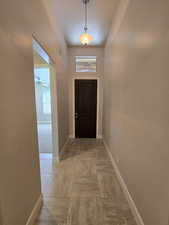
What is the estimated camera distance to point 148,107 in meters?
1.28

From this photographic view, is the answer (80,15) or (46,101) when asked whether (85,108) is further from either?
(46,101)

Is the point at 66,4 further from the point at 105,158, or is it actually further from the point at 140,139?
the point at 105,158

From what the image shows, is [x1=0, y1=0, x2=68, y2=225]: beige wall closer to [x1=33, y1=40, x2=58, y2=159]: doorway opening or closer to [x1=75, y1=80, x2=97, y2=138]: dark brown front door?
[x1=33, y1=40, x2=58, y2=159]: doorway opening

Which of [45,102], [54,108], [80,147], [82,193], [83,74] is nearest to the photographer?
[82,193]

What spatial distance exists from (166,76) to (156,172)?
2.76ft

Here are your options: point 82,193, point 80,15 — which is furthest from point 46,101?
point 82,193

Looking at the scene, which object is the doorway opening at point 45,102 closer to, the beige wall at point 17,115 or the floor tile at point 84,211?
the beige wall at point 17,115

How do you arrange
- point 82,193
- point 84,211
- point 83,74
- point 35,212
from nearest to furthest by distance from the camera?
point 35,212 < point 84,211 < point 82,193 < point 83,74

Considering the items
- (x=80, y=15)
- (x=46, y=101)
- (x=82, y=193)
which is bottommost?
(x=82, y=193)

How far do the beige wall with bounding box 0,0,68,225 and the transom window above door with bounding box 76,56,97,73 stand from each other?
2868 millimetres

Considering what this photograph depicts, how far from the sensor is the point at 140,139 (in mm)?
1475

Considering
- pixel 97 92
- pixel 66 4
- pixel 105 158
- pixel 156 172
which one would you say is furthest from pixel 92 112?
pixel 156 172

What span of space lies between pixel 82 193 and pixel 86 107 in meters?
2.97

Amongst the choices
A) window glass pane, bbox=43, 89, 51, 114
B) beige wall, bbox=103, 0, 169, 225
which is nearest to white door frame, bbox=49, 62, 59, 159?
beige wall, bbox=103, 0, 169, 225
